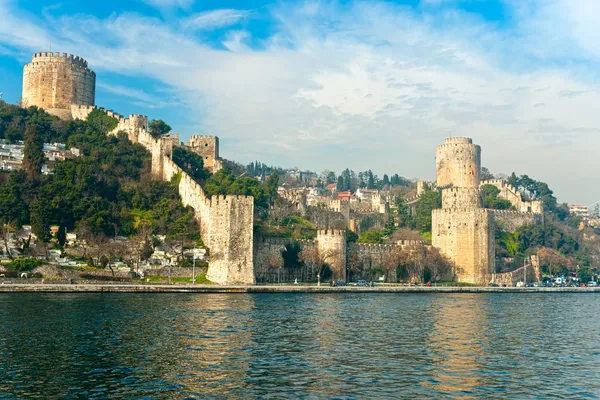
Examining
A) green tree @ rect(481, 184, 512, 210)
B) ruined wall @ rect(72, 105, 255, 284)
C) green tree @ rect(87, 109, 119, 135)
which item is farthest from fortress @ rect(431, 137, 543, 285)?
green tree @ rect(87, 109, 119, 135)

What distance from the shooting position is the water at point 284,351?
14.0m

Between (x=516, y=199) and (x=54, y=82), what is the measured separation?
4258 cm

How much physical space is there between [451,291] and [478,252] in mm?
6325

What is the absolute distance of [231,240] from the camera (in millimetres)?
39625

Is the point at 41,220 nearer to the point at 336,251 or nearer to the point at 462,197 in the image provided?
the point at 336,251

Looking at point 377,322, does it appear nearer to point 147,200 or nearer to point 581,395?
point 581,395

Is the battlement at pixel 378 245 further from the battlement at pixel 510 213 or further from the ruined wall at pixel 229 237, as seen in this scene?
the battlement at pixel 510 213

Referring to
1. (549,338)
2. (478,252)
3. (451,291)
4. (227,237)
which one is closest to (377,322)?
(549,338)

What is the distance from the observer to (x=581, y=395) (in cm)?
1395

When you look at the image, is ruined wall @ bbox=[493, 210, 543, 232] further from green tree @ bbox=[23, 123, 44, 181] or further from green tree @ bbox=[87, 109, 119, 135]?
green tree @ bbox=[23, 123, 44, 181]

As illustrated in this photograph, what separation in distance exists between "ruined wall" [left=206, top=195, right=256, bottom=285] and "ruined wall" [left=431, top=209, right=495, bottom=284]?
1788 centimetres

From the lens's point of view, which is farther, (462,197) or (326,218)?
(326,218)

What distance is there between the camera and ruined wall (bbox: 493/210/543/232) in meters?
62.7

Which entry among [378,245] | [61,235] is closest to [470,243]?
[378,245]
